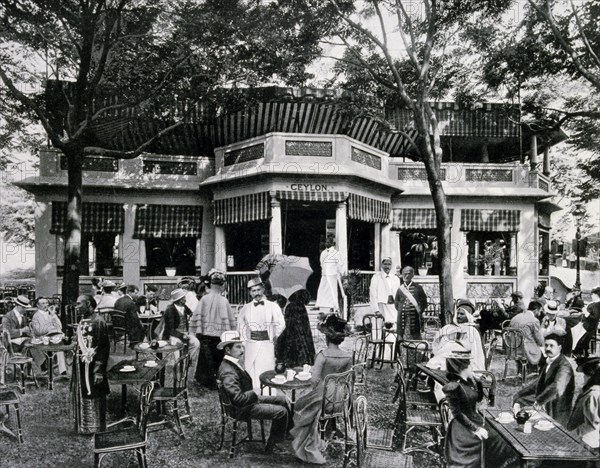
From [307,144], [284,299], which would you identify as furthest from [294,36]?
[284,299]

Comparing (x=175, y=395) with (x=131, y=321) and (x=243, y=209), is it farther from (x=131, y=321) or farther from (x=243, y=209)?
(x=243, y=209)

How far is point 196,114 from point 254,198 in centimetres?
348

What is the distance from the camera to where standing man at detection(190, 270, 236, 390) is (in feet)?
29.6

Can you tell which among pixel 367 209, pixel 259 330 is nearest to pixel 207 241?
pixel 367 209

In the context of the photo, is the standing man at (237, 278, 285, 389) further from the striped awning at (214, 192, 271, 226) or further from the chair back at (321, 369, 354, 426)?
the striped awning at (214, 192, 271, 226)

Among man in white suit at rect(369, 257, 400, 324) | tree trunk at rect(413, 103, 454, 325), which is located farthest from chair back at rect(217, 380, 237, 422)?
tree trunk at rect(413, 103, 454, 325)

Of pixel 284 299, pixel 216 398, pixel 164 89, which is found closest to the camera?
pixel 216 398

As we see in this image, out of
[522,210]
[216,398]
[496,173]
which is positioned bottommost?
[216,398]

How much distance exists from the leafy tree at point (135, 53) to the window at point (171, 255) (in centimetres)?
505

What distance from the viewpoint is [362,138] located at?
55.4 ft

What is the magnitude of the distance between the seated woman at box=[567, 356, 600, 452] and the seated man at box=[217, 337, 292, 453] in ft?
9.96

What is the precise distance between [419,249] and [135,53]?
11.4 metres

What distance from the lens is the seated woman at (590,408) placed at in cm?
439

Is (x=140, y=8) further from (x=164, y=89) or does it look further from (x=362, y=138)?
(x=362, y=138)
